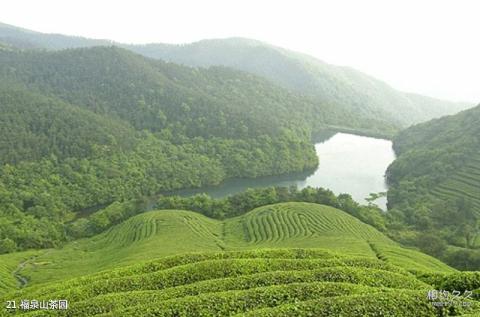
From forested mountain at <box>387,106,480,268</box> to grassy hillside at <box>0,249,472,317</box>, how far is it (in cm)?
3956

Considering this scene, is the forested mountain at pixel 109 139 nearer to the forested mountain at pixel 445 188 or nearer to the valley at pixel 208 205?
the valley at pixel 208 205

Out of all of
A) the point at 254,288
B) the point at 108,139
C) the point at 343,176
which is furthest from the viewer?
the point at 343,176

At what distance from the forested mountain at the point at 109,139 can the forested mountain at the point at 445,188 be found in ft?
130

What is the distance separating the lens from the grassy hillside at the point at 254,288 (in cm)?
2130

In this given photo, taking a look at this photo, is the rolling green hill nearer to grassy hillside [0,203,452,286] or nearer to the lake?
grassy hillside [0,203,452,286]

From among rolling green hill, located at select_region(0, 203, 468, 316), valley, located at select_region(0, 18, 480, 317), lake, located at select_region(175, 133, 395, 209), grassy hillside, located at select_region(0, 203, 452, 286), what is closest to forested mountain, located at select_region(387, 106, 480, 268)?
valley, located at select_region(0, 18, 480, 317)

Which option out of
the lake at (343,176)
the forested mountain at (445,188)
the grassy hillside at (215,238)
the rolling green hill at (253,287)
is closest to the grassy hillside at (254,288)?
the rolling green hill at (253,287)

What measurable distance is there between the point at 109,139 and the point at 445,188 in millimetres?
90259

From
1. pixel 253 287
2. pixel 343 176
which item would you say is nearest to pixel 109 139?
pixel 343 176

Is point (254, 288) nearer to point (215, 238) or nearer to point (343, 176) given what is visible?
point (215, 238)

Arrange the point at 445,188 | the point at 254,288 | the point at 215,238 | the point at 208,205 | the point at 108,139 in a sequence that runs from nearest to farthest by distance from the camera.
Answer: the point at 254,288 → the point at 215,238 → the point at 208,205 → the point at 445,188 → the point at 108,139

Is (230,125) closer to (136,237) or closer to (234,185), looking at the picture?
(234,185)

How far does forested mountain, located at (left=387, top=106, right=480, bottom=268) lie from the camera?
76375 millimetres

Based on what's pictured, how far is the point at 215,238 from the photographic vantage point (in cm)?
7038
